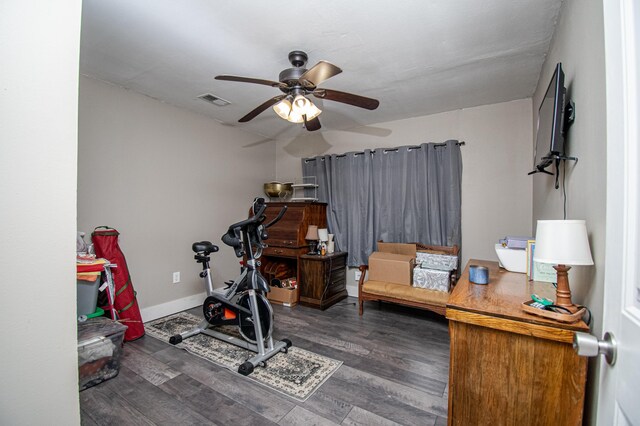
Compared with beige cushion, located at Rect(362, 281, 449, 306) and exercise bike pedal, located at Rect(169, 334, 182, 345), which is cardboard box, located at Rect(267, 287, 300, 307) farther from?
exercise bike pedal, located at Rect(169, 334, 182, 345)

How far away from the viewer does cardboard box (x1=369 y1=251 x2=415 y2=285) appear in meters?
3.06

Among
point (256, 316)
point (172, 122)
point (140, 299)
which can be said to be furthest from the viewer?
point (172, 122)

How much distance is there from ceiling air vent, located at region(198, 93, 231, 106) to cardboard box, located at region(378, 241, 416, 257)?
2585 millimetres

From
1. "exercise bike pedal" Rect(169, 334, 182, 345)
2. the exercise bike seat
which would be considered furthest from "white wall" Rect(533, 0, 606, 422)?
"exercise bike pedal" Rect(169, 334, 182, 345)

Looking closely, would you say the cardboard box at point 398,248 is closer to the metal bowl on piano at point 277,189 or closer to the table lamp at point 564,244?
the metal bowl on piano at point 277,189

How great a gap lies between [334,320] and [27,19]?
3.06m

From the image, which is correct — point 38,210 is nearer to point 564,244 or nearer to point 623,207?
point 623,207

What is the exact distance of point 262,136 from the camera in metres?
4.43

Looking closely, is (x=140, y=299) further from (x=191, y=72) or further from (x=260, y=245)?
(x=191, y=72)

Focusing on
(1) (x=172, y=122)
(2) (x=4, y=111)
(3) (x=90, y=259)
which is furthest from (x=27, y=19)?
(1) (x=172, y=122)

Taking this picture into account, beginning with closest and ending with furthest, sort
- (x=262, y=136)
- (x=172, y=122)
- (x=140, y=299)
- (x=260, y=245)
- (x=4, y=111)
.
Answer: (x=4, y=111) → (x=260, y=245) → (x=140, y=299) → (x=172, y=122) → (x=262, y=136)

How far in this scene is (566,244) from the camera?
3.18 ft

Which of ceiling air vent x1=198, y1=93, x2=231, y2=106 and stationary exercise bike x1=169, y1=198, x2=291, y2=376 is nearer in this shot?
stationary exercise bike x1=169, y1=198, x2=291, y2=376

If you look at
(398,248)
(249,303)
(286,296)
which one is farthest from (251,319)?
(398,248)
